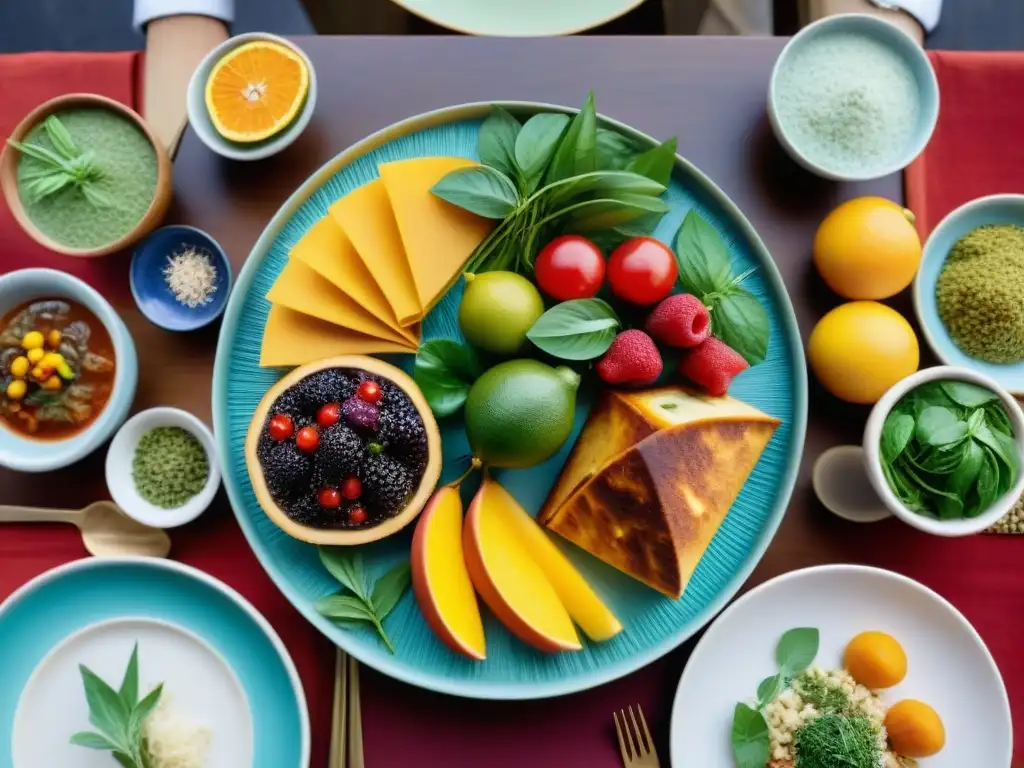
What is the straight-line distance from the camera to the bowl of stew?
1170mm

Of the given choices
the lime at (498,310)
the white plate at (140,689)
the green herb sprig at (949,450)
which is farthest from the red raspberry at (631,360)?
the white plate at (140,689)

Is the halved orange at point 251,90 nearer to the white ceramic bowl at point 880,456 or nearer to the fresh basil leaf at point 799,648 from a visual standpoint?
the white ceramic bowl at point 880,456

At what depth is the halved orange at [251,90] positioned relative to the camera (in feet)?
4.00

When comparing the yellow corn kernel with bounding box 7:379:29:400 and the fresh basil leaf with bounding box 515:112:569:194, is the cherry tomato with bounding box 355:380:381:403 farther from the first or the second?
the yellow corn kernel with bounding box 7:379:29:400

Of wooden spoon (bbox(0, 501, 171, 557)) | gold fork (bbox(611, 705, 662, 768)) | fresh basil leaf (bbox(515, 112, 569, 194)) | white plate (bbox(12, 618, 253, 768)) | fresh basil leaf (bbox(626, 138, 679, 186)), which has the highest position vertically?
fresh basil leaf (bbox(515, 112, 569, 194))

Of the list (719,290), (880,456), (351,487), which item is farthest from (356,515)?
(880,456)

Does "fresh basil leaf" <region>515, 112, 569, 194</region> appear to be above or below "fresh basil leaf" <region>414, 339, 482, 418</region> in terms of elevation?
above

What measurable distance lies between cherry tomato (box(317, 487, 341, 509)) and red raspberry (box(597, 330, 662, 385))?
0.40 metres

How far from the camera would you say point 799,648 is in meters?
1.20

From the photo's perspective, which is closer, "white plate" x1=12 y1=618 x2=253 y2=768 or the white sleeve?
"white plate" x1=12 y1=618 x2=253 y2=768

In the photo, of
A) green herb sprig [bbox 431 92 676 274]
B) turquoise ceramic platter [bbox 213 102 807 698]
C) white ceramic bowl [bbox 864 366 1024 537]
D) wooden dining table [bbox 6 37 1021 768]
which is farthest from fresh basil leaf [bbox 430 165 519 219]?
white ceramic bowl [bbox 864 366 1024 537]

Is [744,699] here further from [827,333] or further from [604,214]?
[604,214]

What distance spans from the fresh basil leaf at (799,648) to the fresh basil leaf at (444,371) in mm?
600

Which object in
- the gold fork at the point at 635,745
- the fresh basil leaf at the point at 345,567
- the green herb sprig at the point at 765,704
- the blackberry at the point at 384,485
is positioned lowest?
the gold fork at the point at 635,745
